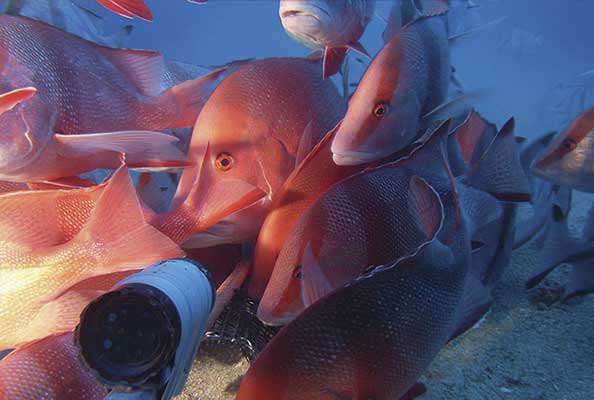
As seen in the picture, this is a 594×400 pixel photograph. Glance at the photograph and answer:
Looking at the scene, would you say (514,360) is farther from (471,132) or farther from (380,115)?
(471,132)

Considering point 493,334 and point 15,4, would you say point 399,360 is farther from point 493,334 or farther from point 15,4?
point 15,4

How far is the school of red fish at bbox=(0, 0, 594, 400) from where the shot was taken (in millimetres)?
917

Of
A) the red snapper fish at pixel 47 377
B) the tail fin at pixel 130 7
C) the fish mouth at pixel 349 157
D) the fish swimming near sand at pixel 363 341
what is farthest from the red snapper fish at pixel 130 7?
the fish swimming near sand at pixel 363 341

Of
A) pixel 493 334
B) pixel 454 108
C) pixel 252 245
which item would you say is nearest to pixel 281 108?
pixel 252 245

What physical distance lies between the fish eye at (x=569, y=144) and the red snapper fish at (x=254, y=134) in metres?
1.27

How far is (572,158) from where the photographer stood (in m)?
1.91

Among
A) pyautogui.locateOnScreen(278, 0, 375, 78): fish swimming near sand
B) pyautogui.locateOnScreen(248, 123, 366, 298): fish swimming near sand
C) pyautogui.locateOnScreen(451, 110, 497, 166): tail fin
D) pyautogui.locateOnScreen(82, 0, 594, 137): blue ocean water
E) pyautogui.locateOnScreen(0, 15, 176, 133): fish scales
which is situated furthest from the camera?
pyautogui.locateOnScreen(82, 0, 594, 137): blue ocean water

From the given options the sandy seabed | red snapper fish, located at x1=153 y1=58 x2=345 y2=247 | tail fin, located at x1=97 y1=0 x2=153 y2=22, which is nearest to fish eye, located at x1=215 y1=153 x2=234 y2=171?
red snapper fish, located at x1=153 y1=58 x2=345 y2=247

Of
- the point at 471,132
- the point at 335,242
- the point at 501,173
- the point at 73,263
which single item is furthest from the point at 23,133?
the point at 471,132

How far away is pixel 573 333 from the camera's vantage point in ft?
5.50

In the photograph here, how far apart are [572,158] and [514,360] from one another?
1056 millimetres

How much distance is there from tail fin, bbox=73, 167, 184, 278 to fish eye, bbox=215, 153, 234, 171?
380 mm

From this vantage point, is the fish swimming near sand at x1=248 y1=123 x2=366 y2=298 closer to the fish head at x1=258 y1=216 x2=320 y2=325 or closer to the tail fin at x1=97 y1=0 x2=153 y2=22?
the fish head at x1=258 y1=216 x2=320 y2=325

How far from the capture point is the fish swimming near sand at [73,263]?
3.34 feet
